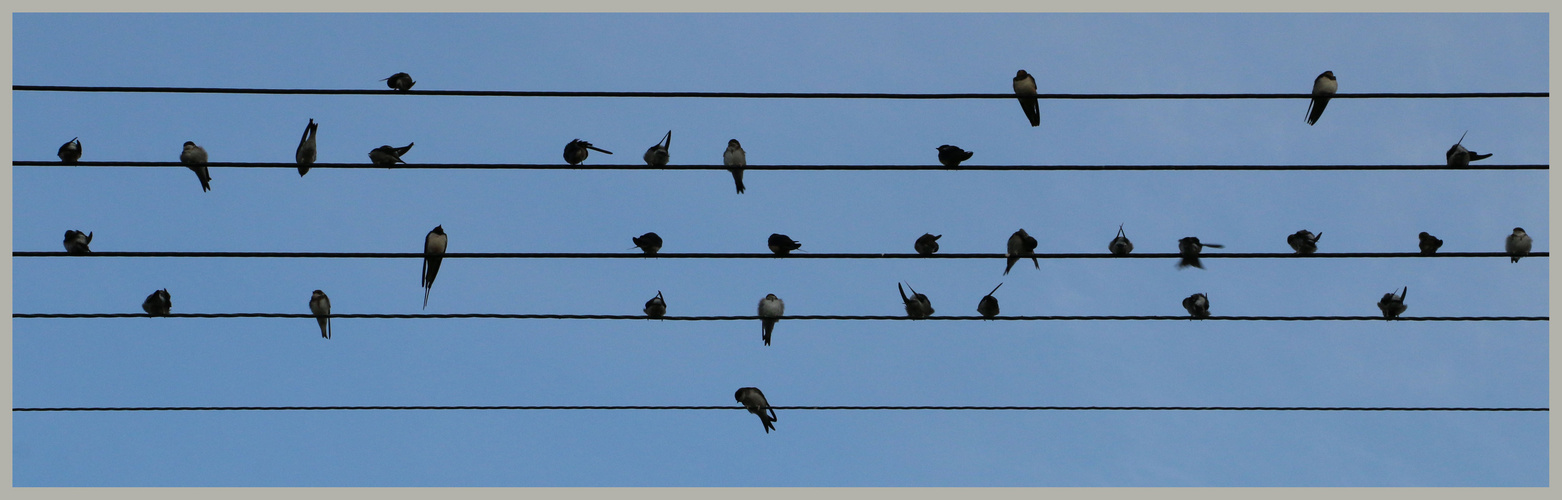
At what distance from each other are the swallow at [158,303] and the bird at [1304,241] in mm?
7890

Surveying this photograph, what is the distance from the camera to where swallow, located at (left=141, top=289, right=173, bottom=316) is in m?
10.4

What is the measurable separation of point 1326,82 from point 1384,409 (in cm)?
370

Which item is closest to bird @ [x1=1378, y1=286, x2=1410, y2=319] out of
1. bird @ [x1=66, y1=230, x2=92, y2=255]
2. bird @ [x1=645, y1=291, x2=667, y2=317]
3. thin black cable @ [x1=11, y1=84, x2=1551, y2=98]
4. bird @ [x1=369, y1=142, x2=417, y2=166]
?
thin black cable @ [x1=11, y1=84, x2=1551, y2=98]

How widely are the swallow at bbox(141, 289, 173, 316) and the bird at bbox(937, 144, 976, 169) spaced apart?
5.54m

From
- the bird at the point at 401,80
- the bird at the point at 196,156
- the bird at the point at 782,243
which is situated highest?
the bird at the point at 401,80

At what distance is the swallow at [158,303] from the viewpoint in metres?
10.4

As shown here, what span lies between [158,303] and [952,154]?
5.66m

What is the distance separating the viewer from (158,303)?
10445 mm

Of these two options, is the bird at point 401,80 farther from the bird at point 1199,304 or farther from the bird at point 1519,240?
the bird at point 1519,240

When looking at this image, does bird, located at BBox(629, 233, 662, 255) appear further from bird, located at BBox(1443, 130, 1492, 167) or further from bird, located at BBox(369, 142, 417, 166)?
bird, located at BBox(1443, 130, 1492, 167)

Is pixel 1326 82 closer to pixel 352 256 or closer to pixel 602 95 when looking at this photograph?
pixel 602 95

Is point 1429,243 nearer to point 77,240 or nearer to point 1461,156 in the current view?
point 1461,156

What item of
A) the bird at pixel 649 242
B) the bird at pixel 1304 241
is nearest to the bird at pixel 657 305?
the bird at pixel 649 242

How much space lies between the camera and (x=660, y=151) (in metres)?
11.1
